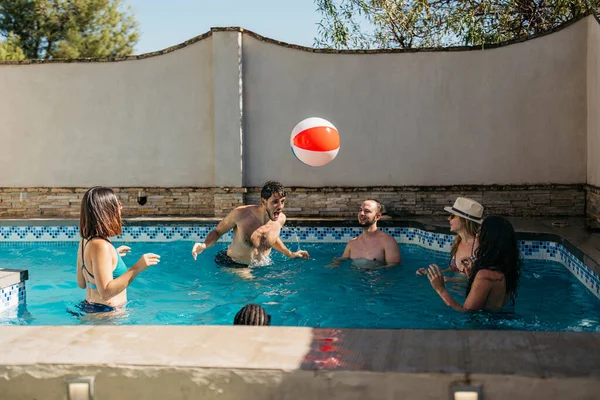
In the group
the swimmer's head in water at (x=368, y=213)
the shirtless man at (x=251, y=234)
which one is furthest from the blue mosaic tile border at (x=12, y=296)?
the swimmer's head in water at (x=368, y=213)

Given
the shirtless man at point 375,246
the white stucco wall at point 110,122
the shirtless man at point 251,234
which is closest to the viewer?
the shirtless man at point 375,246

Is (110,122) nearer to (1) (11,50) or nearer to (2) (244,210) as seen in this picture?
(2) (244,210)

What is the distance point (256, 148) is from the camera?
11547mm

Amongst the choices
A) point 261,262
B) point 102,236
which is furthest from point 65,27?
point 102,236

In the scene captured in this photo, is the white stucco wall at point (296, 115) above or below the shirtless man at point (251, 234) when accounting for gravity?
above

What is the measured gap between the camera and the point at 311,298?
22.0ft

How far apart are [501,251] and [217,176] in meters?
7.56

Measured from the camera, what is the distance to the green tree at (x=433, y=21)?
1454cm

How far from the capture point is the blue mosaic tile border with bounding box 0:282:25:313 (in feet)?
19.1

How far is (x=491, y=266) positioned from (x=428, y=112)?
697 centimetres

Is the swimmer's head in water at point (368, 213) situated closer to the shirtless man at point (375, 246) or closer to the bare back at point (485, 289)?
the shirtless man at point (375, 246)

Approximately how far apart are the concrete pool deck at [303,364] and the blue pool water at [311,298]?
1692 millimetres

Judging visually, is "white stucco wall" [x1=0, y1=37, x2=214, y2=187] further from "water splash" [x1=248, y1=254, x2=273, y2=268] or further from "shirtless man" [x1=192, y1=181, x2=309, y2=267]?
"shirtless man" [x1=192, y1=181, x2=309, y2=267]

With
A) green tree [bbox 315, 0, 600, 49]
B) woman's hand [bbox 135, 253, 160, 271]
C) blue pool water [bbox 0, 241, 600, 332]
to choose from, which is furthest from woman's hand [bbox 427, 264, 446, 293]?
green tree [bbox 315, 0, 600, 49]
